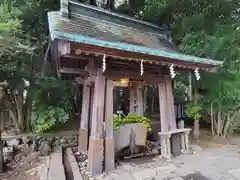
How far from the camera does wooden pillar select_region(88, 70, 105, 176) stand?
3488 mm

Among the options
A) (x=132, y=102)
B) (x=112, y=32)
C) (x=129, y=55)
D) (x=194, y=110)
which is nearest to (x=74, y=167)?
(x=129, y=55)

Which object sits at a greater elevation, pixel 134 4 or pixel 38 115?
pixel 134 4

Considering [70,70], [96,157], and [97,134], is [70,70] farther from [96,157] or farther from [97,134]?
[96,157]

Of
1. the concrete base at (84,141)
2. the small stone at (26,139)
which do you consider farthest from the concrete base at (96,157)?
the small stone at (26,139)

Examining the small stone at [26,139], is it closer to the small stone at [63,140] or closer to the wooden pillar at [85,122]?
the small stone at [63,140]

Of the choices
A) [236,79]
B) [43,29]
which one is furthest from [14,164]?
[236,79]

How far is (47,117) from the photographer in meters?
5.98

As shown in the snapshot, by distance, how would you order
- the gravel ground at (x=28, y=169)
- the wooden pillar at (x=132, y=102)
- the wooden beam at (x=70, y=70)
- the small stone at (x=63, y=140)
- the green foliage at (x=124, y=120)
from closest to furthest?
the gravel ground at (x=28, y=169) < the green foliage at (x=124, y=120) < the wooden beam at (x=70, y=70) < the wooden pillar at (x=132, y=102) < the small stone at (x=63, y=140)

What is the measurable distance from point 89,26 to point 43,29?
3.78 m

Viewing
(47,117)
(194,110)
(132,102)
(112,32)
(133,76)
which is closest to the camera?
(133,76)

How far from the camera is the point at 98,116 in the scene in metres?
3.59

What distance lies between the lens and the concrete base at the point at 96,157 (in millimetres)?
3467

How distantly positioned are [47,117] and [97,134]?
9.95 ft

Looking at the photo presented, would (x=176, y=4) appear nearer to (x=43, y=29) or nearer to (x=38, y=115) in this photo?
(x=43, y=29)
